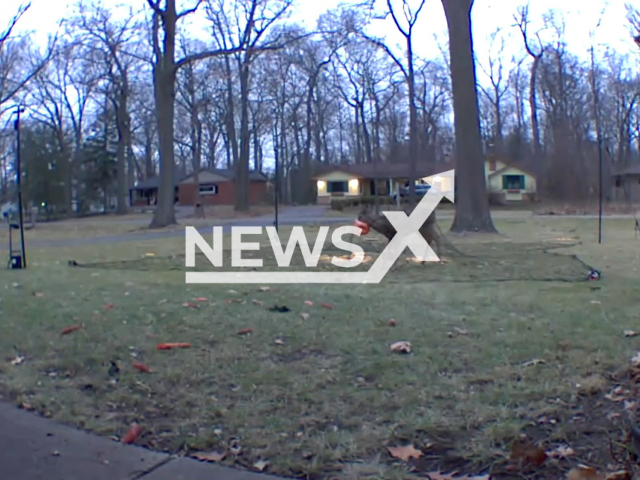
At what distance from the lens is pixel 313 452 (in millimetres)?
3934

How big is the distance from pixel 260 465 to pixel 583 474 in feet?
5.27

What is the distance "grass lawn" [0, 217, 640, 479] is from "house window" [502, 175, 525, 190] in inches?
1861

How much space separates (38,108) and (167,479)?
56822 mm

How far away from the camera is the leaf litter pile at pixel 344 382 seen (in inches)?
152

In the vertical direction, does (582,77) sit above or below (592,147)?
above

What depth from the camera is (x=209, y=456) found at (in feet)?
13.0

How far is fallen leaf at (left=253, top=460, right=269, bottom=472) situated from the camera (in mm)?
3783

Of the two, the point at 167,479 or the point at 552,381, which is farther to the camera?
the point at 552,381

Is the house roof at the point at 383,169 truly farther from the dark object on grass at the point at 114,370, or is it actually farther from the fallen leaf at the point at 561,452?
the fallen leaf at the point at 561,452

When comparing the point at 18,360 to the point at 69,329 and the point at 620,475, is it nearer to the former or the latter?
the point at 69,329

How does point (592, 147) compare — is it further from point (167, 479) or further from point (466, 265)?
point (167, 479)

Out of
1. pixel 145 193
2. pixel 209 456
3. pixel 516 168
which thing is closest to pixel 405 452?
Answer: pixel 209 456

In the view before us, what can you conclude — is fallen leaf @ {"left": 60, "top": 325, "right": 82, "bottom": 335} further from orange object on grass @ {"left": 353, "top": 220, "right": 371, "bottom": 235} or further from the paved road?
the paved road

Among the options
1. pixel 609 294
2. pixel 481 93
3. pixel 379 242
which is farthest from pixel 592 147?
pixel 609 294
